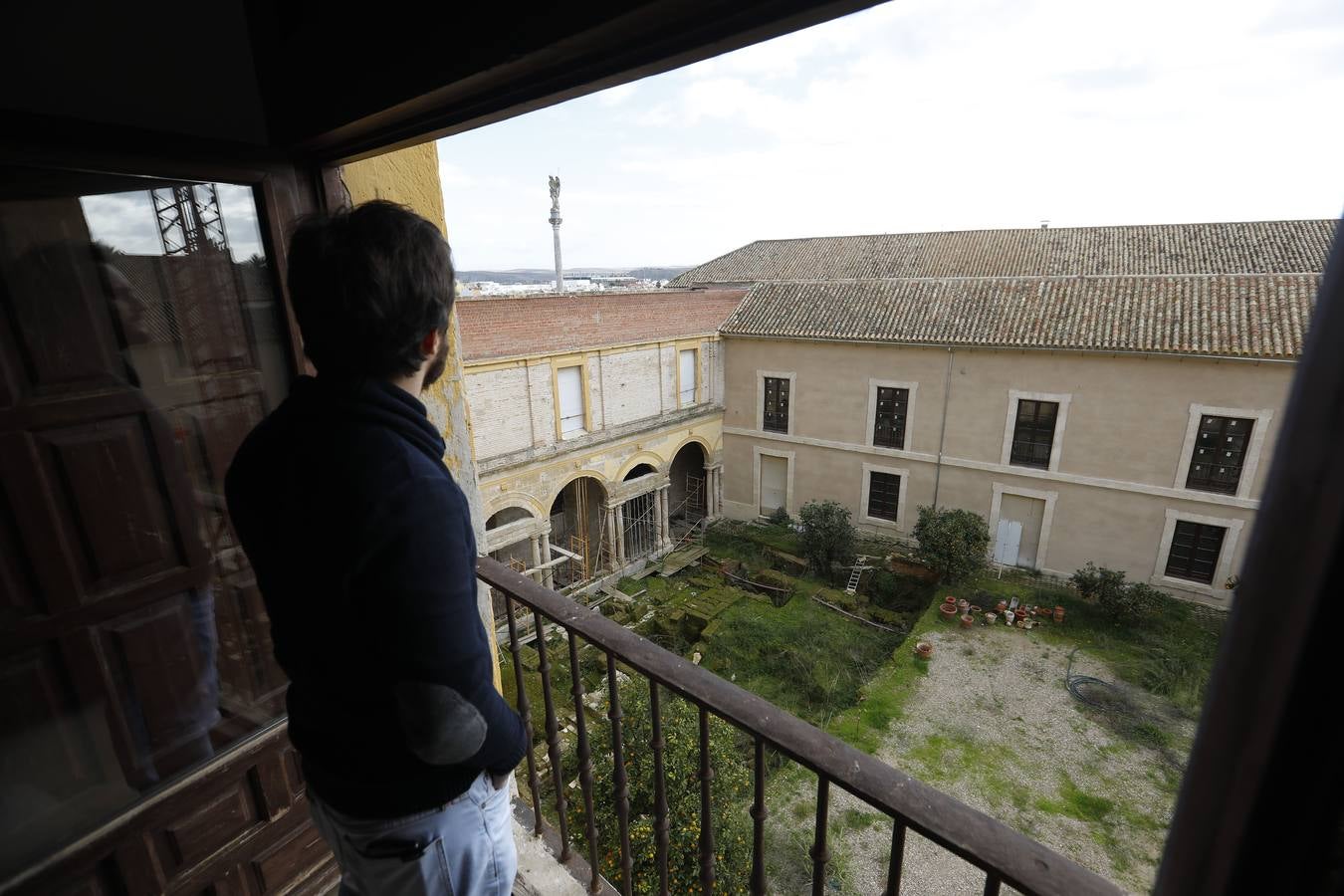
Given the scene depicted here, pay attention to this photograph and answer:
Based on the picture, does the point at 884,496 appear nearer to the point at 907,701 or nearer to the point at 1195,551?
the point at 1195,551

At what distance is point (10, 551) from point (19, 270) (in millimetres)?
587

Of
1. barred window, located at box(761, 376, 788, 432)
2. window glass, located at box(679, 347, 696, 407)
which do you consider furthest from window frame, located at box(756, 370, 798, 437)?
window glass, located at box(679, 347, 696, 407)

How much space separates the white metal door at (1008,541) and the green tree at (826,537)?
296cm

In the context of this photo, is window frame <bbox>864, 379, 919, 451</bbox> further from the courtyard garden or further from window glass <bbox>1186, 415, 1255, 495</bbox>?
window glass <bbox>1186, 415, 1255, 495</bbox>

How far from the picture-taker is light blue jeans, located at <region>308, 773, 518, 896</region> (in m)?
1.06

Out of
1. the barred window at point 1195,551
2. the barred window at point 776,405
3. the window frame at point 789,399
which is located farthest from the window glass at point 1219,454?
the barred window at point 776,405

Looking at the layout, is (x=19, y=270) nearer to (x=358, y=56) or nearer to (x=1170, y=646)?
(x=358, y=56)

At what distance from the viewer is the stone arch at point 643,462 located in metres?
13.4

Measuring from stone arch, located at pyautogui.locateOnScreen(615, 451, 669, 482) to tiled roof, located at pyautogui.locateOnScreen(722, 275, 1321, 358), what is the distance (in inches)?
139

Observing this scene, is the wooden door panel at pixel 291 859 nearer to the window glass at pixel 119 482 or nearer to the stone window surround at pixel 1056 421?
the window glass at pixel 119 482

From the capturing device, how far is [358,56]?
126 centimetres

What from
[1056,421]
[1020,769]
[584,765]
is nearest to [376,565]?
[584,765]

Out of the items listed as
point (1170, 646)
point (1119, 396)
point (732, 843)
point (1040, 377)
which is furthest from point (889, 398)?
point (732, 843)

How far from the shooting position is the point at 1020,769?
732 cm
